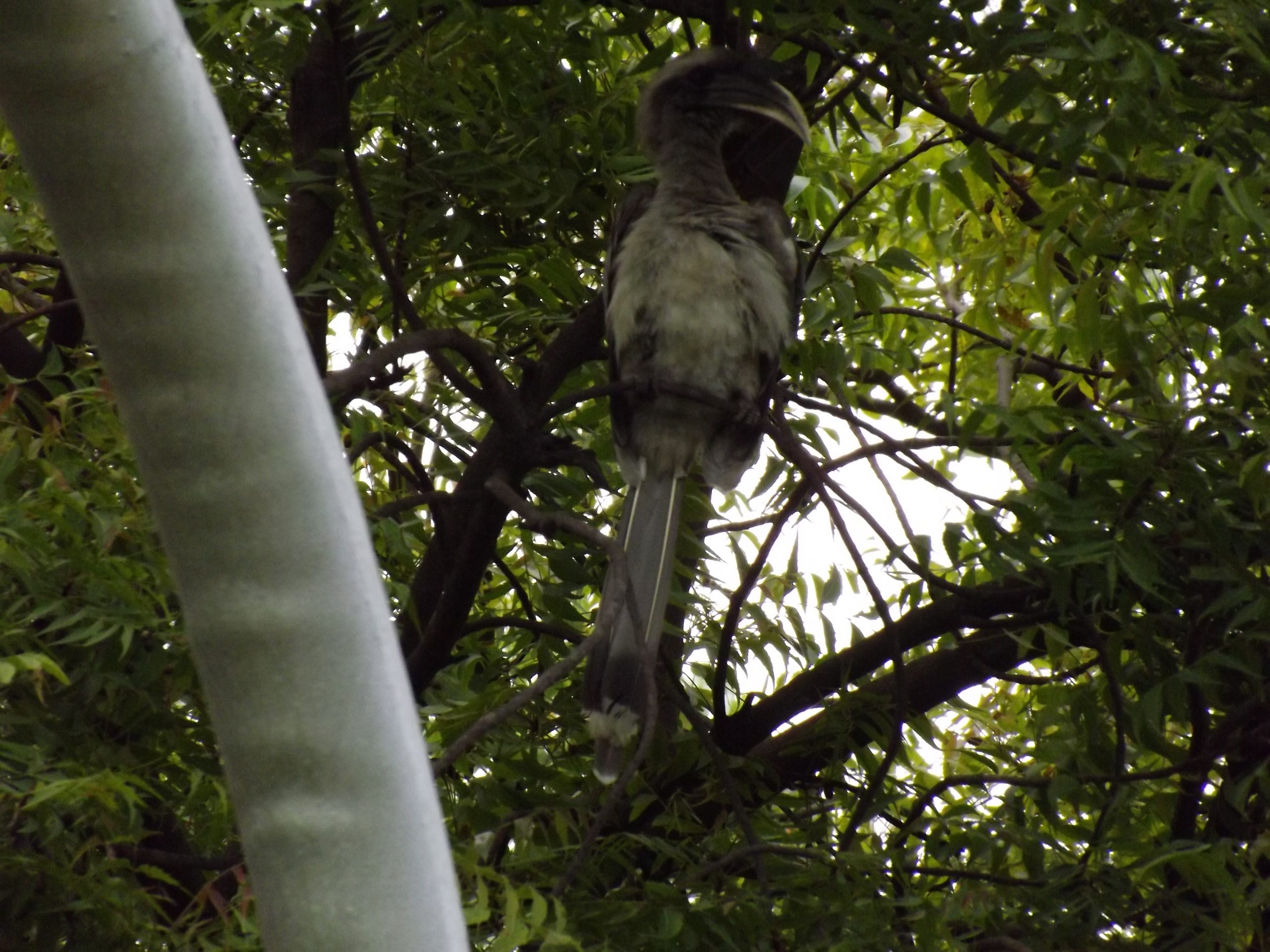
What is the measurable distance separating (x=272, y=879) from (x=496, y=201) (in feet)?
6.71

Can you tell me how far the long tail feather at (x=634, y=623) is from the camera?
2084 millimetres

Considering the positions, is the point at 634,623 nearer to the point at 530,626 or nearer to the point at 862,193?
the point at 530,626

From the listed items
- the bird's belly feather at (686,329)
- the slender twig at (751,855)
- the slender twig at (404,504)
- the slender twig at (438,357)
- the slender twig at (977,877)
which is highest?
the bird's belly feather at (686,329)

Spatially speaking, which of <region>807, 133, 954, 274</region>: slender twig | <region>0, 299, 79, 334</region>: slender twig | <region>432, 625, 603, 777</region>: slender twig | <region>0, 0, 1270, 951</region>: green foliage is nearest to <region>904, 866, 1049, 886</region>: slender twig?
<region>0, 0, 1270, 951</region>: green foliage

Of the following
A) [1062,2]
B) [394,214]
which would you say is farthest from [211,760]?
[1062,2]

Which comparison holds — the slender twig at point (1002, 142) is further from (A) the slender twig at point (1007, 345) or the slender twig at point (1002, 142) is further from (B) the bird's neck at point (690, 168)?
(B) the bird's neck at point (690, 168)

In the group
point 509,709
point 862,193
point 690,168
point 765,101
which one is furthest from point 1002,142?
point 509,709

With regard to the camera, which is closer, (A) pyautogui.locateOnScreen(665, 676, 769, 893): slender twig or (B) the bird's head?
(A) pyautogui.locateOnScreen(665, 676, 769, 893): slender twig

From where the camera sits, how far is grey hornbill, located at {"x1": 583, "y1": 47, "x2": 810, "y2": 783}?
290 centimetres

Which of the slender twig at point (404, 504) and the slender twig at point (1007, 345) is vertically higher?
the slender twig at point (1007, 345)

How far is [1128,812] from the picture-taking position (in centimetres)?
240

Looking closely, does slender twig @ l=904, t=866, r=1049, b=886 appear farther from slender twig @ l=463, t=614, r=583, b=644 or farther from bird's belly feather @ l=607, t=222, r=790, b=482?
bird's belly feather @ l=607, t=222, r=790, b=482

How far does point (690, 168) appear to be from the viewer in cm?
310

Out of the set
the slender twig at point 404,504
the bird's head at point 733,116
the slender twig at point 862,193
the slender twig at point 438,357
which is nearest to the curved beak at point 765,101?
the bird's head at point 733,116
